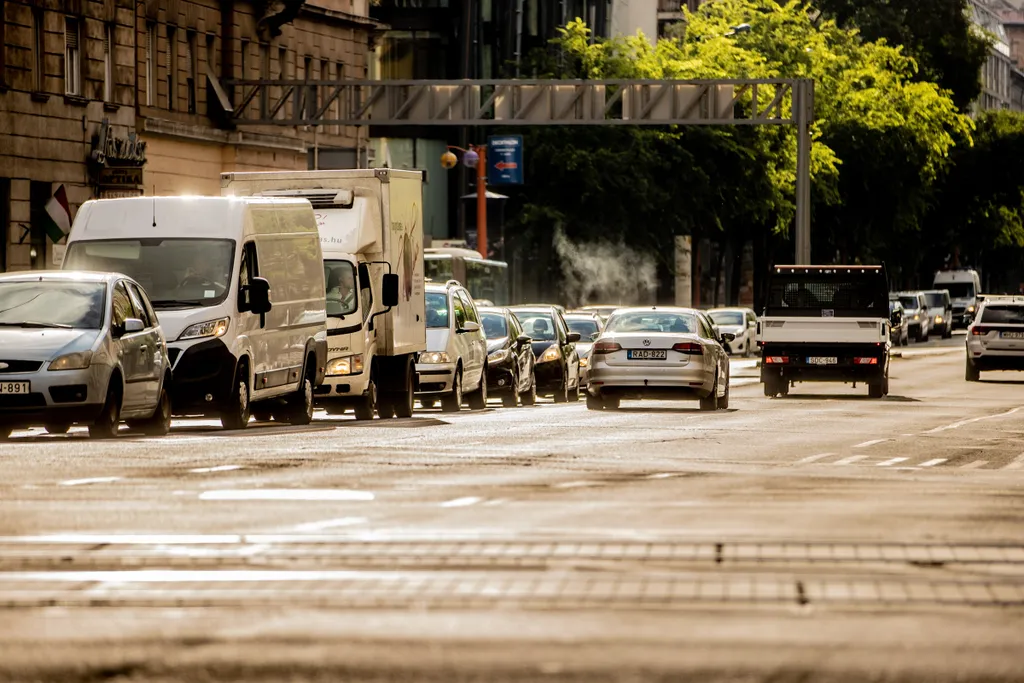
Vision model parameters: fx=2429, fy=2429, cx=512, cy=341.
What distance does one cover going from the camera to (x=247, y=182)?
95.1 ft

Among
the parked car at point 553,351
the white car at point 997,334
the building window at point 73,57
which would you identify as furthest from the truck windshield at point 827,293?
the building window at point 73,57

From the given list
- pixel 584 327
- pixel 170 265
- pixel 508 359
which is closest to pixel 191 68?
pixel 584 327

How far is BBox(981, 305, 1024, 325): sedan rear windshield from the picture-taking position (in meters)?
48.9

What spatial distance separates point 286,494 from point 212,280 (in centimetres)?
1003

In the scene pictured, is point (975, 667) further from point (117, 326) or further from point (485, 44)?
point (485, 44)

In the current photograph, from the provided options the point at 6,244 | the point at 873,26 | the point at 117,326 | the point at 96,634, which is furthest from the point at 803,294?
the point at 873,26

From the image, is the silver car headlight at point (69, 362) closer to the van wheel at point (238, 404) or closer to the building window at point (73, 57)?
the van wheel at point (238, 404)

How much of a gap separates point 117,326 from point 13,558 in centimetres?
1090

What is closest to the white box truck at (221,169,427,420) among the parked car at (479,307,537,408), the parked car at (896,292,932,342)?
the parked car at (479,307,537,408)

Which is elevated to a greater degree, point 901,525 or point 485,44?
point 485,44

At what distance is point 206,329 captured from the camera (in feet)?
77.3

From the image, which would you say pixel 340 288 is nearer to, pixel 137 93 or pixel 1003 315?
pixel 137 93

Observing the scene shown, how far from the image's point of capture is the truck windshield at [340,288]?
28656mm

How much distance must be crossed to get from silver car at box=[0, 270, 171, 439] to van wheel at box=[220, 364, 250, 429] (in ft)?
2.37
